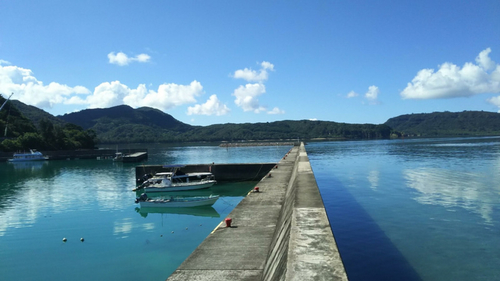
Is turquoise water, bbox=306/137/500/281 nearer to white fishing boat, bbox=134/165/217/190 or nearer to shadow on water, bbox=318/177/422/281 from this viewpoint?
shadow on water, bbox=318/177/422/281

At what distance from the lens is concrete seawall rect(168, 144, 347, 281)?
7285 millimetres

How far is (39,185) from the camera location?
145 ft

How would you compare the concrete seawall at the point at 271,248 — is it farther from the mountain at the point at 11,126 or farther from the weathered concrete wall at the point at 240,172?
the mountain at the point at 11,126

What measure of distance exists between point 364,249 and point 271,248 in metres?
6.11

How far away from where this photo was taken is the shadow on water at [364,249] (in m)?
12.9

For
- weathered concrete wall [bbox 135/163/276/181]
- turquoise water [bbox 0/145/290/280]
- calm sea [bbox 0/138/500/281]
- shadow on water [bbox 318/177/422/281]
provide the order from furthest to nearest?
weathered concrete wall [bbox 135/163/276/181], turquoise water [bbox 0/145/290/280], calm sea [bbox 0/138/500/281], shadow on water [bbox 318/177/422/281]

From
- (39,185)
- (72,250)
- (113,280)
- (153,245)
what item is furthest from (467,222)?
(39,185)

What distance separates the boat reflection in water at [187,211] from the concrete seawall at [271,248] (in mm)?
6899

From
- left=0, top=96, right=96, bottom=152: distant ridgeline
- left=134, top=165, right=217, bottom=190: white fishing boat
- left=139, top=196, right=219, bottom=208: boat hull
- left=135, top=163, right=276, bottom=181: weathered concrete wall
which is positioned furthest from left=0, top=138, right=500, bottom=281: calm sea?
left=0, top=96, right=96, bottom=152: distant ridgeline

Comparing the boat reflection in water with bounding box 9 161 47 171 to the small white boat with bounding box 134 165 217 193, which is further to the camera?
the boat reflection in water with bounding box 9 161 47 171

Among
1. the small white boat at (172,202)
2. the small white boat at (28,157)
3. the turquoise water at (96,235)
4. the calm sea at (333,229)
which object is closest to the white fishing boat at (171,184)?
the turquoise water at (96,235)

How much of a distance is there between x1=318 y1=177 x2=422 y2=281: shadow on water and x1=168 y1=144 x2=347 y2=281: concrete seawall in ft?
9.53

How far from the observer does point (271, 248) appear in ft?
38.4

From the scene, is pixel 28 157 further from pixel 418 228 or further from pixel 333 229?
pixel 418 228
